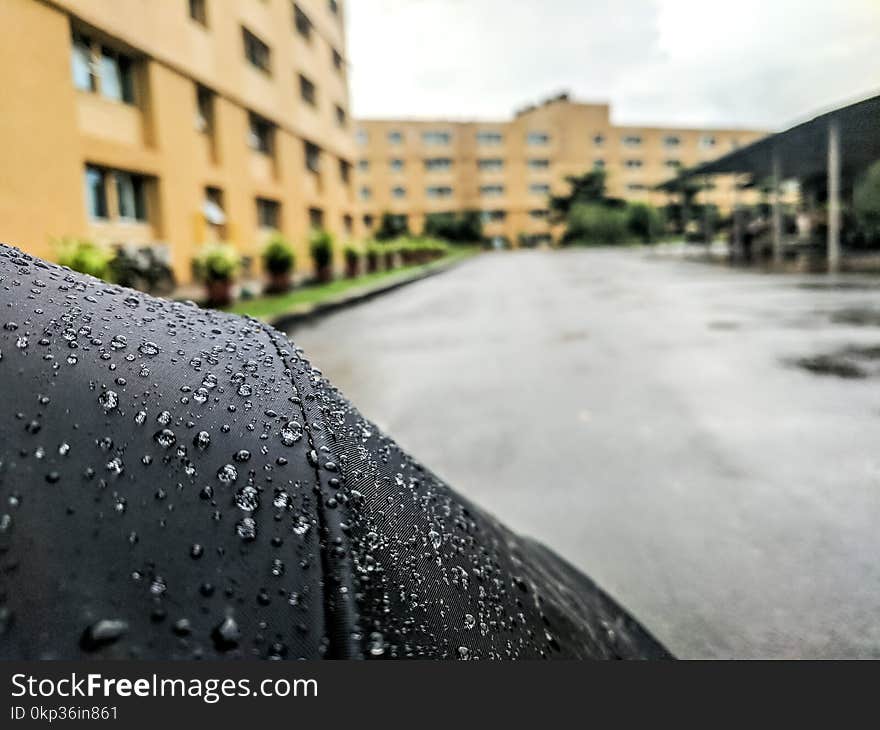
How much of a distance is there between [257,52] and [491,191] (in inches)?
1802

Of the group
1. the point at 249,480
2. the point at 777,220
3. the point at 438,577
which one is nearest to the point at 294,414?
the point at 249,480

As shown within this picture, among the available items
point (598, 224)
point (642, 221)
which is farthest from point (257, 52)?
point (642, 221)

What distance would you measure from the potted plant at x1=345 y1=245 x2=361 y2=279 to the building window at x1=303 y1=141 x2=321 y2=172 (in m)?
4.21

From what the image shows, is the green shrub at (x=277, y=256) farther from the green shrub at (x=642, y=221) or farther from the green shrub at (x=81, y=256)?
the green shrub at (x=642, y=221)

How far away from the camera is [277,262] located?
41.1 ft

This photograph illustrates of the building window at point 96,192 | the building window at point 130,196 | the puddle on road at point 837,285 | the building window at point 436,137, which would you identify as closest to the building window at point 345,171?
→ the building window at point 130,196

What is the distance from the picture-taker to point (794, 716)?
59 cm

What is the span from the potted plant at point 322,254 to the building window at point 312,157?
21.4 ft

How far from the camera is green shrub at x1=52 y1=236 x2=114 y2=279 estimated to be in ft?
20.1

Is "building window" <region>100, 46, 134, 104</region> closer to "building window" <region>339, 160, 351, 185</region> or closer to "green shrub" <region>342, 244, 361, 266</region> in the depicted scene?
"green shrub" <region>342, 244, 361, 266</region>

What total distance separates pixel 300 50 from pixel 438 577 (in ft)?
67.3

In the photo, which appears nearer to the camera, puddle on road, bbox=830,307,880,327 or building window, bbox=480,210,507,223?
puddle on road, bbox=830,307,880,327

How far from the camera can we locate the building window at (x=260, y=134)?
656 inches

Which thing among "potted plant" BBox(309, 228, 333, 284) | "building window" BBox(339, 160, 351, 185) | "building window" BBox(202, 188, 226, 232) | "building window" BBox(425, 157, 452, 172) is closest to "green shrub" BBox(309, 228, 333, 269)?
"potted plant" BBox(309, 228, 333, 284)
